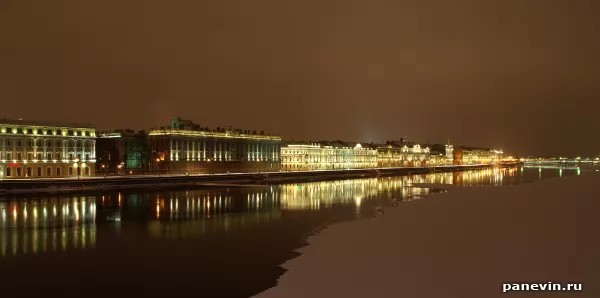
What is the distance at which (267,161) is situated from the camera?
109812 millimetres

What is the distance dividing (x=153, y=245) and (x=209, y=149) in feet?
→ 239

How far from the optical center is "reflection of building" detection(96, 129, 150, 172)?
8838 cm

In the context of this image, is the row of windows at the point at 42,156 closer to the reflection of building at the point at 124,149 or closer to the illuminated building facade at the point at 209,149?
the illuminated building facade at the point at 209,149

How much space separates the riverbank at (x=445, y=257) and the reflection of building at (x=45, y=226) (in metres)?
11.4

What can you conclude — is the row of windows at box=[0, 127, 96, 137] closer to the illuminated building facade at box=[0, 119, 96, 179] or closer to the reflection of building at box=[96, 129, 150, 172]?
the illuminated building facade at box=[0, 119, 96, 179]

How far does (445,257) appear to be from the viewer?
17406mm

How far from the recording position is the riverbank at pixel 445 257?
545 inches

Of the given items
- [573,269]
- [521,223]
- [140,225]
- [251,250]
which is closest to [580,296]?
[573,269]

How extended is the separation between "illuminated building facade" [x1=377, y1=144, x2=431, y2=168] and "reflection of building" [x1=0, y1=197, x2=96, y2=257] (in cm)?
12830

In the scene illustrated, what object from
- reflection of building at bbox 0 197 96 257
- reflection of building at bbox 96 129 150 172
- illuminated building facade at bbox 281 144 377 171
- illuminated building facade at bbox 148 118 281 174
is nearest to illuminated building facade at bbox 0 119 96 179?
illuminated building facade at bbox 148 118 281 174

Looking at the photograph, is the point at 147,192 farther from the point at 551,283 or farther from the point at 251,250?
the point at 551,283

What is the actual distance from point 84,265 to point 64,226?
11327 millimetres

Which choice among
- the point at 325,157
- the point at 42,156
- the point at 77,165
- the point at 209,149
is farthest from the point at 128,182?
the point at 325,157

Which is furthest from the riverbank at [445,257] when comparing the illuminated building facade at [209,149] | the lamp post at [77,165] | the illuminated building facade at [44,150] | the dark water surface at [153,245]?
the illuminated building facade at [209,149]
